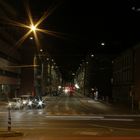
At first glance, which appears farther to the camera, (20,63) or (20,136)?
(20,63)

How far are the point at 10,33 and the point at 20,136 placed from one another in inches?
3133

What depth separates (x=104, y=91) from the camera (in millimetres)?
126625

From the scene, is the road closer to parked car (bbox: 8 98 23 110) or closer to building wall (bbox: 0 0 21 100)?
Result: parked car (bbox: 8 98 23 110)

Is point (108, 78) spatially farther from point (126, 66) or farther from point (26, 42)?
point (126, 66)

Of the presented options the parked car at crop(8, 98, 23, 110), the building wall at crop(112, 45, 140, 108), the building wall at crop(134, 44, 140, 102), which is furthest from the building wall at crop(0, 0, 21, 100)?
the building wall at crop(134, 44, 140, 102)

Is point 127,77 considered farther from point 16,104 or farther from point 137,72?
point 16,104

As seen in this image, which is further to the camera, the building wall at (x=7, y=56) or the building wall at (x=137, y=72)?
the building wall at (x=7, y=56)

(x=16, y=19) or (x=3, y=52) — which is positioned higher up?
(x=16, y=19)

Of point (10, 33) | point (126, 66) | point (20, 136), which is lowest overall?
point (20, 136)

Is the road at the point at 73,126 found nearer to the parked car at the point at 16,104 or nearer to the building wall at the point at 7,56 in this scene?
the parked car at the point at 16,104

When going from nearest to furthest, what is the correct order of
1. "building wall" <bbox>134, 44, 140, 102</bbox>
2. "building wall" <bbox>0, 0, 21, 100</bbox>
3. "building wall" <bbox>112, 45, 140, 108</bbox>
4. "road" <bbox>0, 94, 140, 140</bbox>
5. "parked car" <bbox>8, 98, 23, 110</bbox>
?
"road" <bbox>0, 94, 140, 140</bbox>, "parked car" <bbox>8, 98, 23, 110</bbox>, "building wall" <bbox>134, 44, 140, 102</bbox>, "building wall" <bbox>112, 45, 140, 108</bbox>, "building wall" <bbox>0, 0, 21, 100</bbox>

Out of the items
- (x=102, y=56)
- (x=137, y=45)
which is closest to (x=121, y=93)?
(x=137, y=45)

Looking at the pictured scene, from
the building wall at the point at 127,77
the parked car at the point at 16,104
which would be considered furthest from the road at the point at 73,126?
the building wall at the point at 127,77

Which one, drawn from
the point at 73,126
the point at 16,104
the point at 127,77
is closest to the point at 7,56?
the point at 127,77
